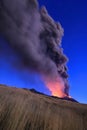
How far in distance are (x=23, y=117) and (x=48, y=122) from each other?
2.68 metres

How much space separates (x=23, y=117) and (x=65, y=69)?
22694mm

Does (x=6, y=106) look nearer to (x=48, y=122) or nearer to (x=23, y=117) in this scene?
(x=23, y=117)

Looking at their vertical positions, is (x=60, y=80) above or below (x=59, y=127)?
above

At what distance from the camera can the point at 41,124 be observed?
21.9m

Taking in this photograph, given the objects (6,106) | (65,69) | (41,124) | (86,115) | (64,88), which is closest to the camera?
(41,124)

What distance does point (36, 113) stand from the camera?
23.5 metres

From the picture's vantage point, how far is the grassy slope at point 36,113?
21723mm

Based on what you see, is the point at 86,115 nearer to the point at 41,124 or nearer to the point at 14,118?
the point at 41,124

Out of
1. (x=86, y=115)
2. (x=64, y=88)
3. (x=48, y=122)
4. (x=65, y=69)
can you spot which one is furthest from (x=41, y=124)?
(x=65, y=69)

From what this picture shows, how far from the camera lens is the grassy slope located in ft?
71.3

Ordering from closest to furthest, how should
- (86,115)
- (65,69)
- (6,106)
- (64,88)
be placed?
1. (6,106)
2. (86,115)
3. (64,88)
4. (65,69)

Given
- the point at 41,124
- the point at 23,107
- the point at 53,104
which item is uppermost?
the point at 53,104

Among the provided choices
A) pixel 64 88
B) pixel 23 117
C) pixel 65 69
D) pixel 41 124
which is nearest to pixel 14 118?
pixel 23 117

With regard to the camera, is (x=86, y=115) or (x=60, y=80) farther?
(x=60, y=80)
